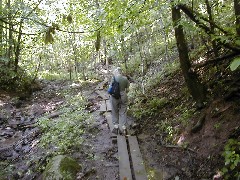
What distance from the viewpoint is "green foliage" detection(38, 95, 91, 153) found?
8.73 m

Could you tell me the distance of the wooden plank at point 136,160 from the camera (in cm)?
662

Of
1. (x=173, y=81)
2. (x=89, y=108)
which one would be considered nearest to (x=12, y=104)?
(x=89, y=108)

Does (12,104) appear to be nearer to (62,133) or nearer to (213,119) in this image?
(62,133)

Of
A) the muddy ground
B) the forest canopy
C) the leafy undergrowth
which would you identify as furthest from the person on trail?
the forest canopy

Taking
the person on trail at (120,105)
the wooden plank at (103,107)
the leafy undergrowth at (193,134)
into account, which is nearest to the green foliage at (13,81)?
the wooden plank at (103,107)

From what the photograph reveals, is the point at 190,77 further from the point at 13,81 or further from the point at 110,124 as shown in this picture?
the point at 13,81

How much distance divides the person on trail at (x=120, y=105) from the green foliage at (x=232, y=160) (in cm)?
411

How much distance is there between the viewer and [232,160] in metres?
5.20

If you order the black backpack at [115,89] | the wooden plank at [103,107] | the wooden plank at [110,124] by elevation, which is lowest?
the wooden plank at [110,124]

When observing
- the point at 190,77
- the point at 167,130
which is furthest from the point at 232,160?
the point at 190,77

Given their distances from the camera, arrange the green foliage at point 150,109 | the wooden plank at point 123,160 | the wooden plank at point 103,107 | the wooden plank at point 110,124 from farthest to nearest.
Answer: the wooden plank at point 103,107 < the green foliage at point 150,109 < the wooden plank at point 110,124 < the wooden plank at point 123,160

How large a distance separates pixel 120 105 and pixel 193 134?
9.38ft

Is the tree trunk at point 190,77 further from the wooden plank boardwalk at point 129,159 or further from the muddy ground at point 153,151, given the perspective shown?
the wooden plank boardwalk at point 129,159

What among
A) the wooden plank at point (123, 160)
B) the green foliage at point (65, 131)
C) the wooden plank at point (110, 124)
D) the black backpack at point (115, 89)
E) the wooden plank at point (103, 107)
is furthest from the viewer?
the wooden plank at point (103, 107)
